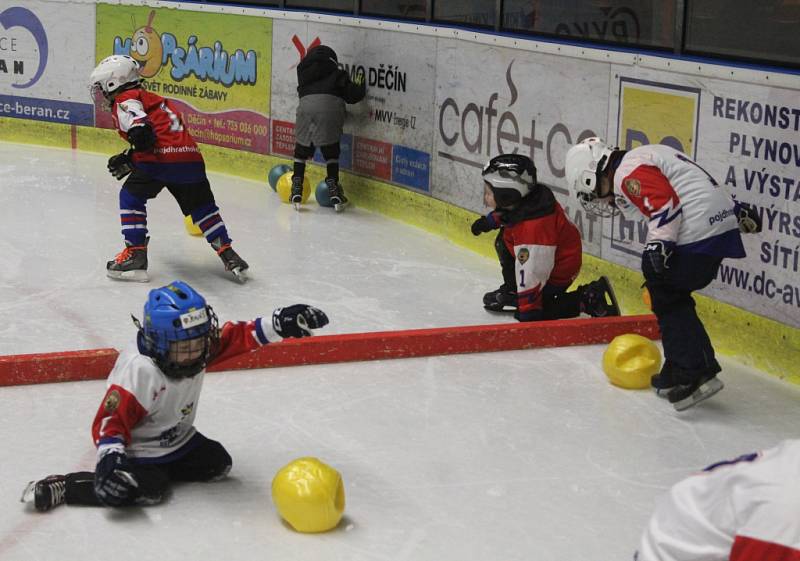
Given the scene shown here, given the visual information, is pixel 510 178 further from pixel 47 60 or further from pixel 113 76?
pixel 47 60

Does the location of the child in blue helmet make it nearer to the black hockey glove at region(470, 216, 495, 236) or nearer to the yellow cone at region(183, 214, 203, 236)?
the black hockey glove at region(470, 216, 495, 236)

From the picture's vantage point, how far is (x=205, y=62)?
9.95 metres

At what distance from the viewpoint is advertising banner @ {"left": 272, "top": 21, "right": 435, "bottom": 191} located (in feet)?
26.7

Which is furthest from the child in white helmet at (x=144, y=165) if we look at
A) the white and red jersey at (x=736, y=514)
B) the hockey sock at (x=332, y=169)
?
the white and red jersey at (x=736, y=514)

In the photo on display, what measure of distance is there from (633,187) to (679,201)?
0.18 m

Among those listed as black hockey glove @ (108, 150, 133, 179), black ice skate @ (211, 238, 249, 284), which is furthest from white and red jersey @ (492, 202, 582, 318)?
black hockey glove @ (108, 150, 133, 179)

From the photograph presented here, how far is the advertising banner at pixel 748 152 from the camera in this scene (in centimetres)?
521

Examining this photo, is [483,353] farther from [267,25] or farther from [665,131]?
[267,25]

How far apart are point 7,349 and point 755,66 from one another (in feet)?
11.6

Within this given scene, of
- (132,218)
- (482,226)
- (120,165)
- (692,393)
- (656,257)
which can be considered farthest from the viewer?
(132,218)

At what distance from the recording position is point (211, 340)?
370 cm

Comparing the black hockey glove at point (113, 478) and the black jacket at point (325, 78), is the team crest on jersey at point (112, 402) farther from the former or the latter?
the black jacket at point (325, 78)

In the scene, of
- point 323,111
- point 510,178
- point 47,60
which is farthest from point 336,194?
point 47,60

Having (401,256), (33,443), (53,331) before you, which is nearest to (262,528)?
(33,443)
